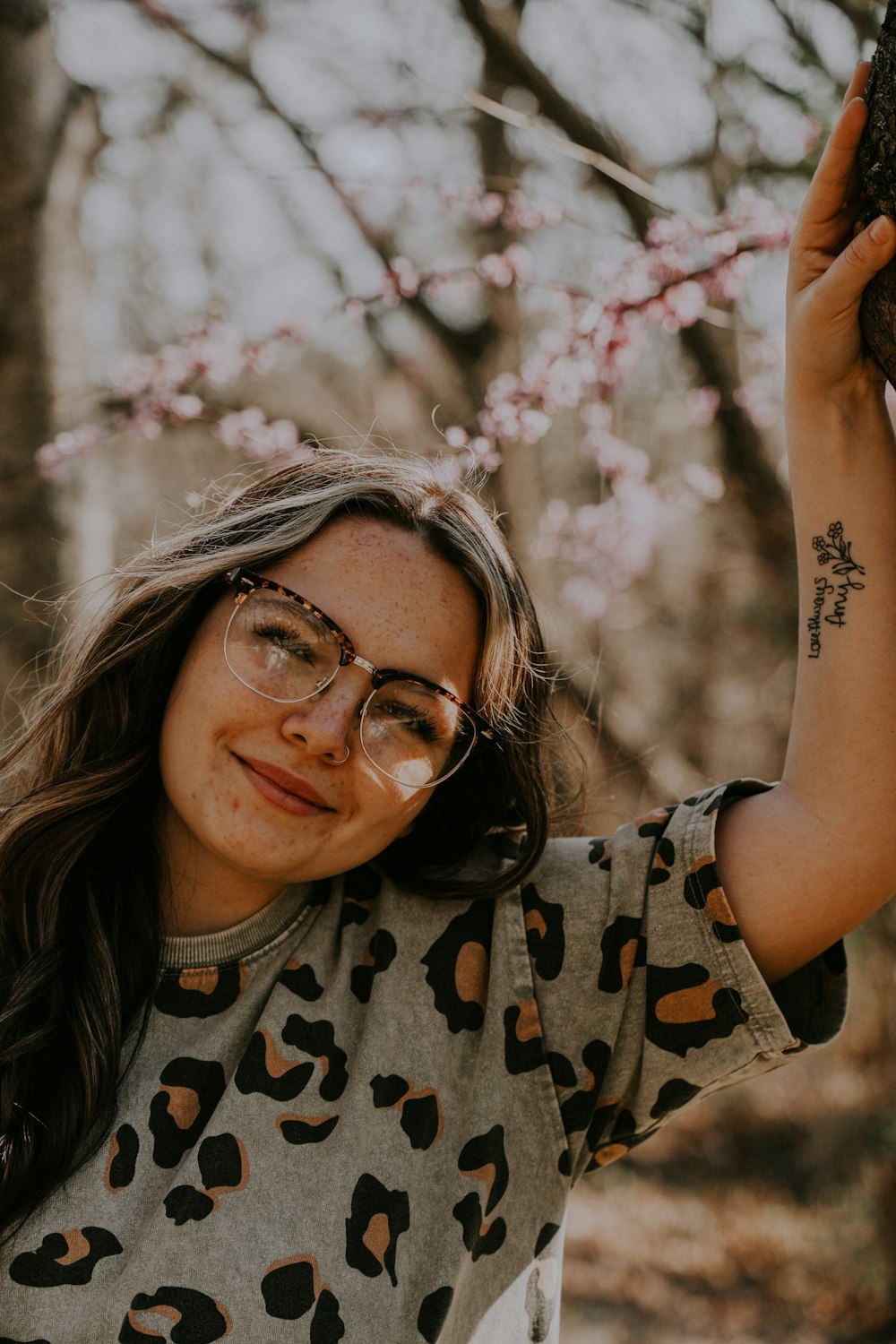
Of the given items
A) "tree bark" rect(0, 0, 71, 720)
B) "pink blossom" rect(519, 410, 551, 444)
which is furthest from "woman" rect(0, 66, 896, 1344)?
"pink blossom" rect(519, 410, 551, 444)

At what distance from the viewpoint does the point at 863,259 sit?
120cm

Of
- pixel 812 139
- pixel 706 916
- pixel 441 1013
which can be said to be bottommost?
pixel 441 1013

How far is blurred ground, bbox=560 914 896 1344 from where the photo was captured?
396 cm

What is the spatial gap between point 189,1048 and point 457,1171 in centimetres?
38

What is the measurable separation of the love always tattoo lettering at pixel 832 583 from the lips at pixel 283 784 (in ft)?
2.21

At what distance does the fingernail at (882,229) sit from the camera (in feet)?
3.82

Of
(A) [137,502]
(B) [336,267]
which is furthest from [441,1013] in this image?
(A) [137,502]

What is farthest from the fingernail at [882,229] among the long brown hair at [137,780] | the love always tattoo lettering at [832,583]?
the long brown hair at [137,780]

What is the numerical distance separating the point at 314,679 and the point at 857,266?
2.63 feet

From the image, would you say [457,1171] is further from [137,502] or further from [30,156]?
[137,502]

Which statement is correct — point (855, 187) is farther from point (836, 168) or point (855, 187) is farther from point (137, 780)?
point (137, 780)

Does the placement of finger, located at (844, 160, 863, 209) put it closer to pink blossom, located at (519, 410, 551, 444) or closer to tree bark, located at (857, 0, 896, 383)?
tree bark, located at (857, 0, 896, 383)

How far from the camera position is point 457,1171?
142 centimetres

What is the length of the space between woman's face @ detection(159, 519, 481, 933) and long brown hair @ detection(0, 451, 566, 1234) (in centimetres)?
5
